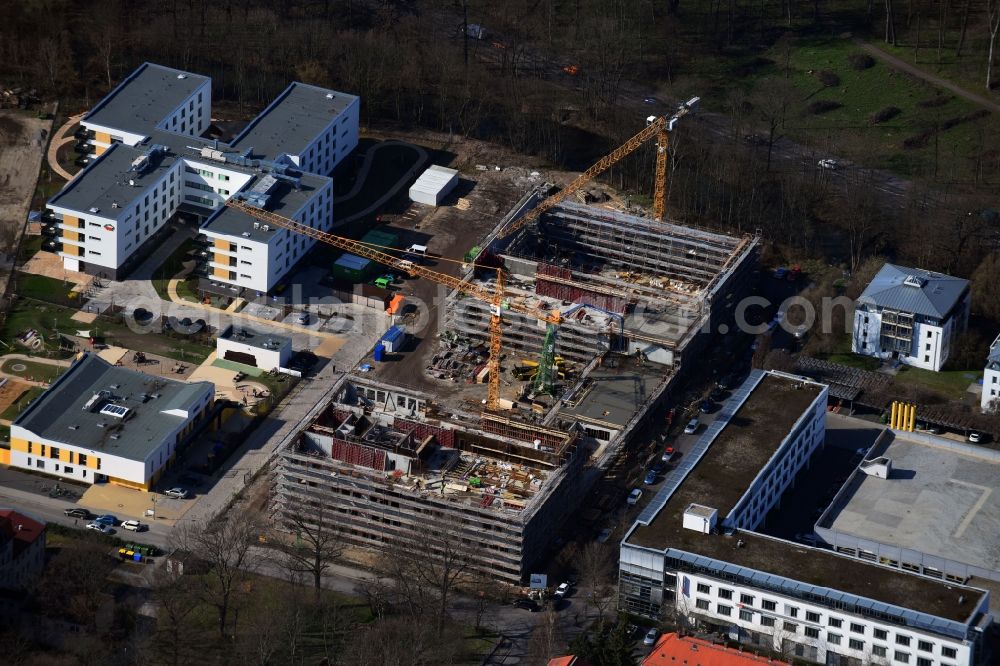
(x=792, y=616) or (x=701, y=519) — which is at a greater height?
(x=701, y=519)

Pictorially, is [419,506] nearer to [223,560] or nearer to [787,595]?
[223,560]

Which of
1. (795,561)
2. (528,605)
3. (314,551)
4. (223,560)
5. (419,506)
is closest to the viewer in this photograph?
(223,560)

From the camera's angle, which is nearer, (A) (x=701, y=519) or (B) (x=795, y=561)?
(B) (x=795, y=561)

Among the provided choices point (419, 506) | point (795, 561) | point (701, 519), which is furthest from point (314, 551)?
point (795, 561)

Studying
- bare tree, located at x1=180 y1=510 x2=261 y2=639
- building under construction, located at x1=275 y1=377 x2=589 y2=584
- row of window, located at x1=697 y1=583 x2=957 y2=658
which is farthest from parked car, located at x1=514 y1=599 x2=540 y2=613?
bare tree, located at x1=180 y1=510 x2=261 y2=639

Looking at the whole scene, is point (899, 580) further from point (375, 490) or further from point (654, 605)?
point (375, 490)

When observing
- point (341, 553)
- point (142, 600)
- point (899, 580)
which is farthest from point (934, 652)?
point (142, 600)

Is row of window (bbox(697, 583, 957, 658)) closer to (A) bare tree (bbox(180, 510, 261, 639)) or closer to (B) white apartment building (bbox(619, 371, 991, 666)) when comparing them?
(B) white apartment building (bbox(619, 371, 991, 666))
